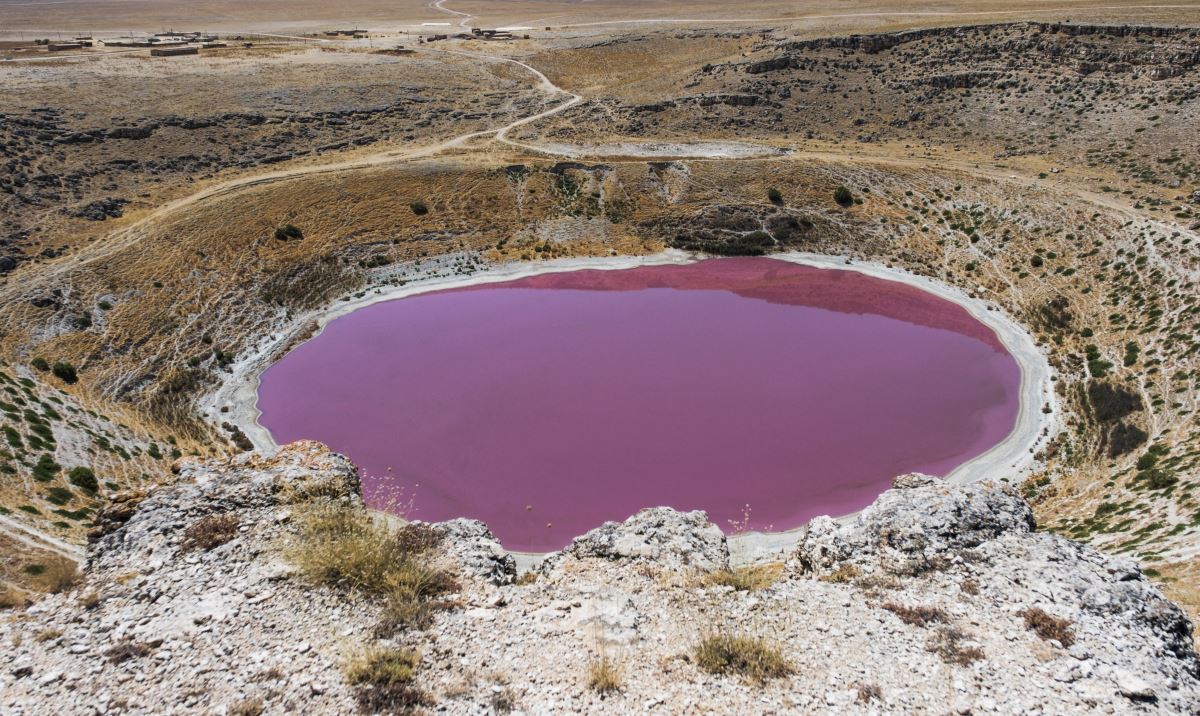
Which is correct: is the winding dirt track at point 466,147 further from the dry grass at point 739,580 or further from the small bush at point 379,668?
the dry grass at point 739,580

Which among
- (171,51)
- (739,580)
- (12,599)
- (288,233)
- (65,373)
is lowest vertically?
(65,373)

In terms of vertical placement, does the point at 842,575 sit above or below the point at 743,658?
below

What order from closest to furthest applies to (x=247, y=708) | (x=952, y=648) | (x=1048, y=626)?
1. (x=247, y=708)
2. (x=952, y=648)
3. (x=1048, y=626)

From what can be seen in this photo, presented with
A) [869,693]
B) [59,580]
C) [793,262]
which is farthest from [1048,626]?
[793,262]

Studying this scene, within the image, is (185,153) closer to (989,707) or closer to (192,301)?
(192,301)

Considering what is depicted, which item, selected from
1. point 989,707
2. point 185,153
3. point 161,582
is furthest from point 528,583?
point 185,153

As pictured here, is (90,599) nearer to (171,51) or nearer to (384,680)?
(384,680)

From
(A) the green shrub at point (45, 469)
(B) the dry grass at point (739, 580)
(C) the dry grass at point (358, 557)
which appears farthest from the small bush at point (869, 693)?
(A) the green shrub at point (45, 469)

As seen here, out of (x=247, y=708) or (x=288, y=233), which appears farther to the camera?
(x=288, y=233)

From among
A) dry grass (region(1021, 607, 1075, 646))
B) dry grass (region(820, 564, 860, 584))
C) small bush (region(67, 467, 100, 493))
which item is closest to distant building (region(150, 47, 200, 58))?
small bush (region(67, 467, 100, 493))
